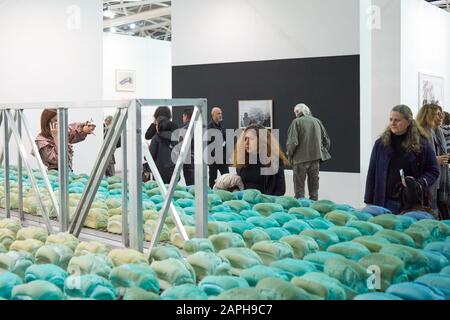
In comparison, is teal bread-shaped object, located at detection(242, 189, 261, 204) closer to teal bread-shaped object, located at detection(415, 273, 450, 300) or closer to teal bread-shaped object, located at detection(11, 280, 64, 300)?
teal bread-shaped object, located at detection(415, 273, 450, 300)

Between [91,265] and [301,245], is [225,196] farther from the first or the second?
[91,265]

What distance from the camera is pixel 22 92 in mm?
10852

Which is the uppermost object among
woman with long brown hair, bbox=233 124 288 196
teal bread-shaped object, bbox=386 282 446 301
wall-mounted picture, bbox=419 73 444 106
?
wall-mounted picture, bbox=419 73 444 106

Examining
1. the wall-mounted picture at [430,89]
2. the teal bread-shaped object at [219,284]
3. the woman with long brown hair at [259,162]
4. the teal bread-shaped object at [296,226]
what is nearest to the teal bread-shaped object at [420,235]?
the teal bread-shaped object at [296,226]

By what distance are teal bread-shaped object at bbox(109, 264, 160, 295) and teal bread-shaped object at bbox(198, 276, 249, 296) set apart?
183 mm

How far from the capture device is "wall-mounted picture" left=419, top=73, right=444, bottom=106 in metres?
10.2

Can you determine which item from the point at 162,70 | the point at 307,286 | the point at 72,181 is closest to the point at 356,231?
the point at 307,286

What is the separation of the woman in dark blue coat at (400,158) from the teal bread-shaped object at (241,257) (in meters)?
2.07

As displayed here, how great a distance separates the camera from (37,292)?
210 centimetres

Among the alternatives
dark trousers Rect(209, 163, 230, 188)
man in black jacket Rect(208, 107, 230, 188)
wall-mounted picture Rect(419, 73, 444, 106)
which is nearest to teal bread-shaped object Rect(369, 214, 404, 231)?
man in black jacket Rect(208, 107, 230, 188)

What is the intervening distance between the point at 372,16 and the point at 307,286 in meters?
7.73

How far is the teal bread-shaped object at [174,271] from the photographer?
2.28 metres

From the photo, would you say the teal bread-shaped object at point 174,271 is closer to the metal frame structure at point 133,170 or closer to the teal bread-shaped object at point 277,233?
the metal frame structure at point 133,170

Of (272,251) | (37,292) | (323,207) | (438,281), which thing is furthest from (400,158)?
(37,292)
